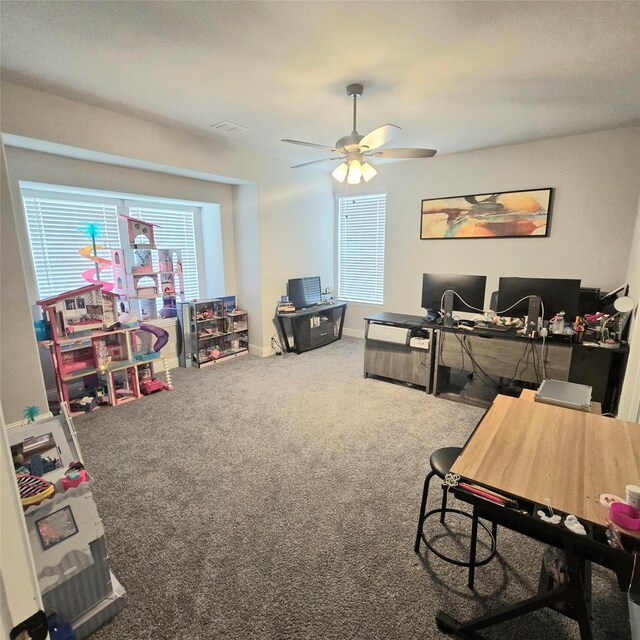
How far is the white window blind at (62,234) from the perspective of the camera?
325 centimetres

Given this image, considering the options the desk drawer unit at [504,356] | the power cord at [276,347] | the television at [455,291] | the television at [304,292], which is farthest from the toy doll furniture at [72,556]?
the television at [304,292]

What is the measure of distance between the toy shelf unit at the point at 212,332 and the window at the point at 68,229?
2.53 ft

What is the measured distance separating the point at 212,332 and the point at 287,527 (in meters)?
3.12

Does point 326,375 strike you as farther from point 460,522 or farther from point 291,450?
point 460,522

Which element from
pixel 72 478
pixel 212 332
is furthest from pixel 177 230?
pixel 72 478

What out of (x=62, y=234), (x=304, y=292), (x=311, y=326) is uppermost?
(x=62, y=234)

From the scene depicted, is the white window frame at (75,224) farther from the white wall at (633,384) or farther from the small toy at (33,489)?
the white wall at (633,384)

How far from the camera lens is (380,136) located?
2430 mm

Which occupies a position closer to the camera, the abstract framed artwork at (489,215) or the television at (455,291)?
the television at (455,291)

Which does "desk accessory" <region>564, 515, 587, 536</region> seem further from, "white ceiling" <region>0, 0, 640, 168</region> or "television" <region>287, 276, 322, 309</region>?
"television" <region>287, 276, 322, 309</region>

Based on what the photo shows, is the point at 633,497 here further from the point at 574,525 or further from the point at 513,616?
the point at 513,616

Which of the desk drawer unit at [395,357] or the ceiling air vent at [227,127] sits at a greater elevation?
the ceiling air vent at [227,127]

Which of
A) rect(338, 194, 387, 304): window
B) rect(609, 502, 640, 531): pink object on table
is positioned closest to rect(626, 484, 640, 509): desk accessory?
rect(609, 502, 640, 531): pink object on table

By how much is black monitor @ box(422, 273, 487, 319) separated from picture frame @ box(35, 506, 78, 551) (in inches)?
127
